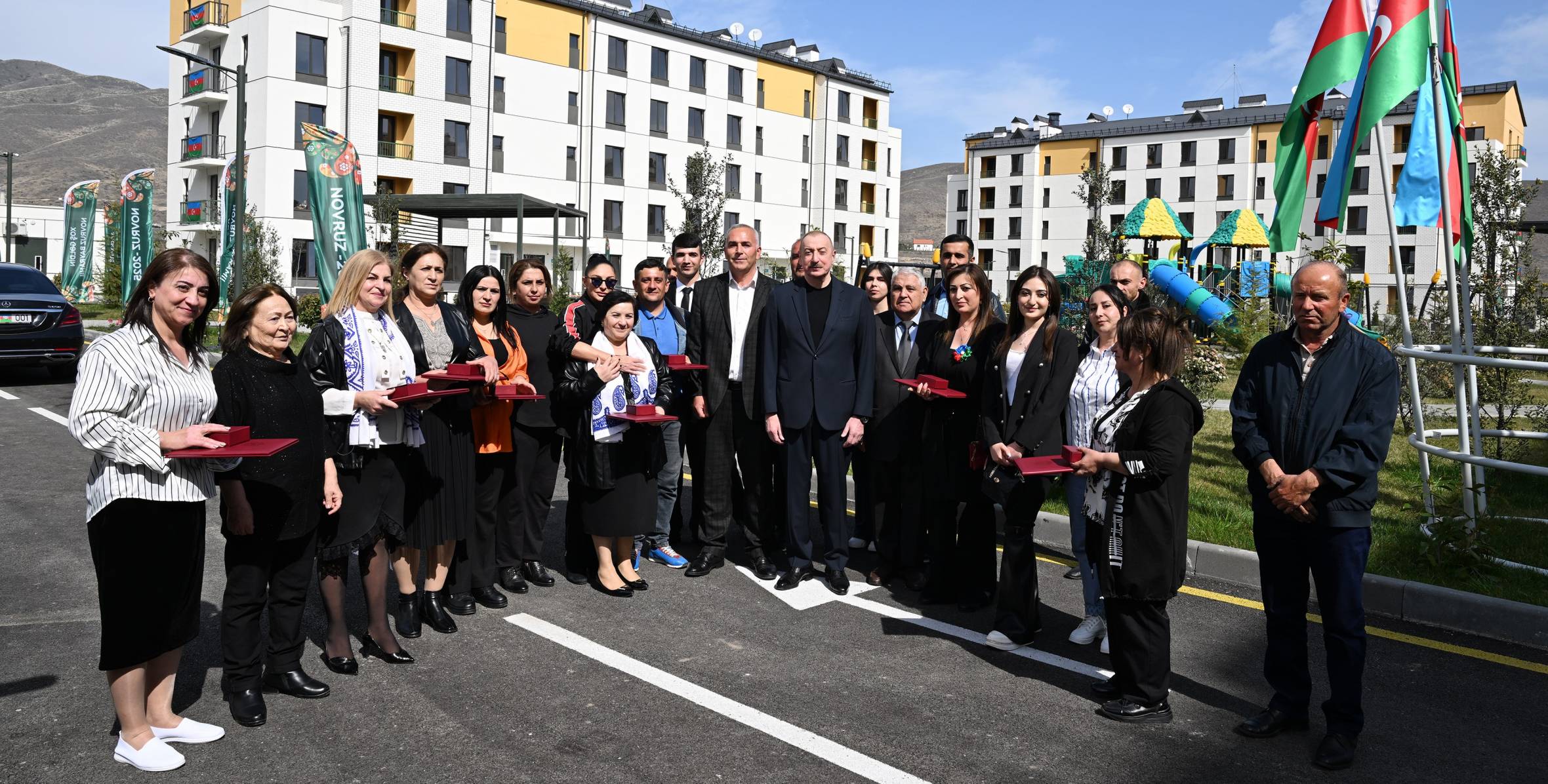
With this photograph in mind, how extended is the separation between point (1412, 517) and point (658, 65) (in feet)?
184

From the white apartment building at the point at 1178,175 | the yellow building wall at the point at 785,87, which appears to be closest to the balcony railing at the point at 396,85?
the yellow building wall at the point at 785,87

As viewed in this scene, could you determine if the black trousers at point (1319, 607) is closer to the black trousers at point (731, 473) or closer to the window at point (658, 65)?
the black trousers at point (731, 473)

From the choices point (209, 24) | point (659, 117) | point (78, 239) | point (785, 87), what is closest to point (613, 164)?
point (659, 117)

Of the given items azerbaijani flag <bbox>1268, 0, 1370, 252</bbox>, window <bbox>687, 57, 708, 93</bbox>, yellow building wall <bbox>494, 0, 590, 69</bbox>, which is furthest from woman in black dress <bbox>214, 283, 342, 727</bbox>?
window <bbox>687, 57, 708, 93</bbox>

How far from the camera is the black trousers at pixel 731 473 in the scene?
287 inches

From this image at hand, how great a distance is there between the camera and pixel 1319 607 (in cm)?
455

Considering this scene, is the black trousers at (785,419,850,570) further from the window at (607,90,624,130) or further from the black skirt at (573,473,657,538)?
the window at (607,90,624,130)

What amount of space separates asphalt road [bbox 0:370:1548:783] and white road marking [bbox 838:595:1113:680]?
0.02 m

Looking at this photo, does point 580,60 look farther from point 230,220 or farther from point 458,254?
point 230,220

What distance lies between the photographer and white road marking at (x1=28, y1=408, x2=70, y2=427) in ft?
42.6

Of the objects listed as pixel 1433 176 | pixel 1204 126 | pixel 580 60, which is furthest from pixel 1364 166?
pixel 1433 176

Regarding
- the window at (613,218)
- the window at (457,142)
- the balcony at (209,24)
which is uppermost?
A: the balcony at (209,24)

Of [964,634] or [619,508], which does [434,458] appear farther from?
[964,634]

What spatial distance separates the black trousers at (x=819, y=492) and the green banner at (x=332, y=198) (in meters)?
20.1
